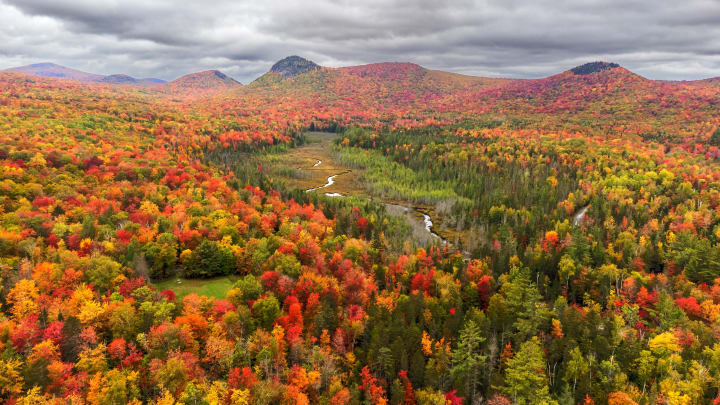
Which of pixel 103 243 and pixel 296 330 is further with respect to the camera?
pixel 103 243

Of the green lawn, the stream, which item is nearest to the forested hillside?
the green lawn

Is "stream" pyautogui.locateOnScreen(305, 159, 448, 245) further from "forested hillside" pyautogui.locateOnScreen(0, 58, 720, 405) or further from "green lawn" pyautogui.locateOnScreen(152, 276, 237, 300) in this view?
"green lawn" pyautogui.locateOnScreen(152, 276, 237, 300)

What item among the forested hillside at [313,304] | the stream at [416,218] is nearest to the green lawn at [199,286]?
the forested hillside at [313,304]

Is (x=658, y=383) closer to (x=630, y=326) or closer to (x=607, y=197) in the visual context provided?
(x=630, y=326)

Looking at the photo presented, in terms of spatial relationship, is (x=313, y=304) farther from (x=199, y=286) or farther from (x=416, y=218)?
(x=416, y=218)

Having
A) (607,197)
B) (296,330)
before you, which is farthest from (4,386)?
(607,197)

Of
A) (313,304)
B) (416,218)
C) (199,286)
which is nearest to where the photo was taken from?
(313,304)

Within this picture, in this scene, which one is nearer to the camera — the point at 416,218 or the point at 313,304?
the point at 313,304

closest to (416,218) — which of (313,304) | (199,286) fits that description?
(313,304)
